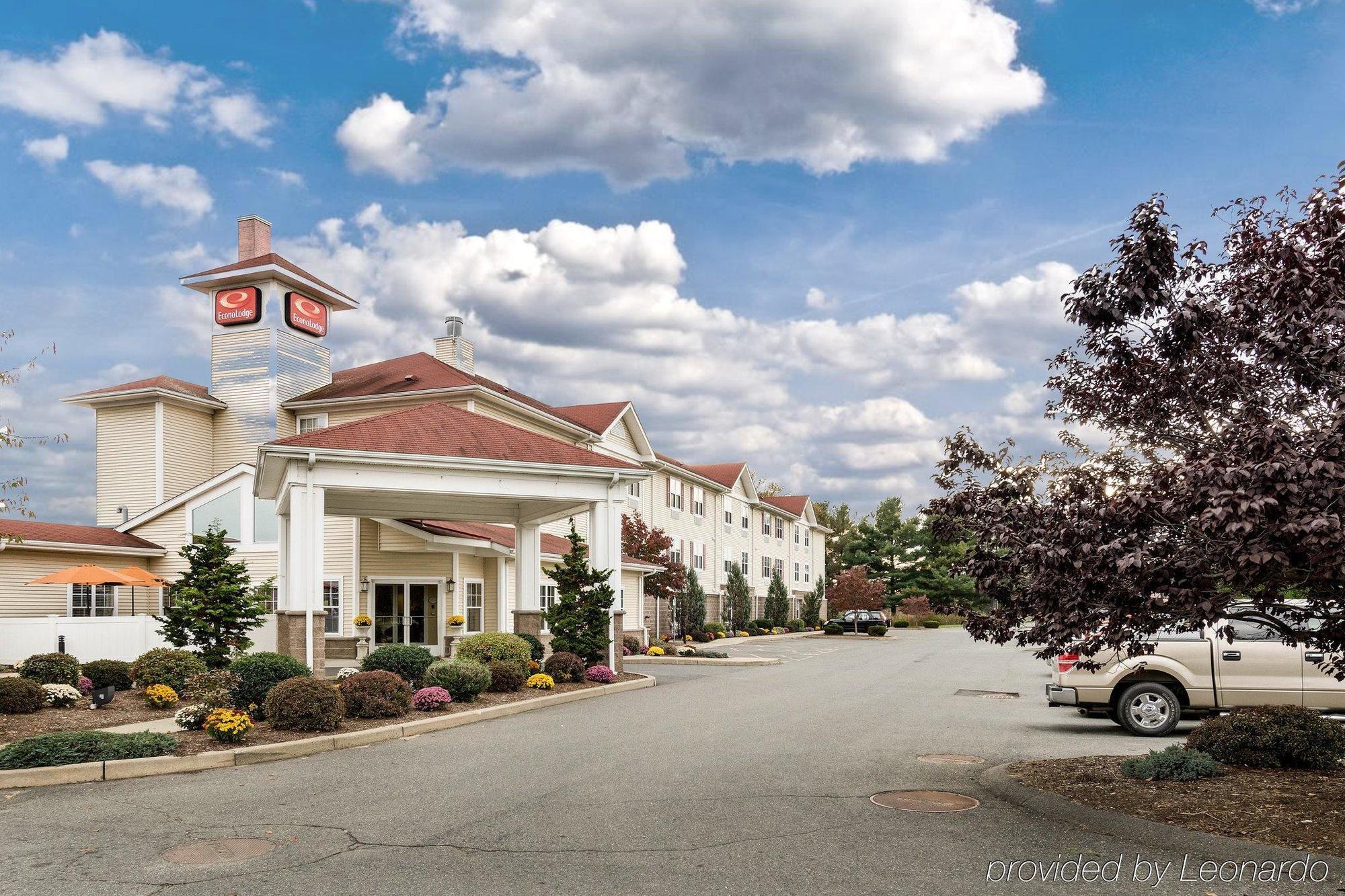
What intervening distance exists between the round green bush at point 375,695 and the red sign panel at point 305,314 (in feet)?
74.7

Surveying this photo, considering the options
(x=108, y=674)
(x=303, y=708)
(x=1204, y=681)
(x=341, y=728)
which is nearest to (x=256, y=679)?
(x=303, y=708)

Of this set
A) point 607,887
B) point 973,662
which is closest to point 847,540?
point 973,662

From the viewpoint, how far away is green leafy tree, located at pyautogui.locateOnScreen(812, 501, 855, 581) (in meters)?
94.4

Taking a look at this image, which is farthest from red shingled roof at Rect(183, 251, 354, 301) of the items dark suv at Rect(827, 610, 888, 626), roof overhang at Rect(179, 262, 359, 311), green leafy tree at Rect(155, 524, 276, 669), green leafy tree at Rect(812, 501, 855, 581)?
green leafy tree at Rect(812, 501, 855, 581)

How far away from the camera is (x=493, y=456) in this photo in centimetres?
2052

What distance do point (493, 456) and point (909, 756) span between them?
11189 mm

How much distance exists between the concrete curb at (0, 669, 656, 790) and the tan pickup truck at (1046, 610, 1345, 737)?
891 cm

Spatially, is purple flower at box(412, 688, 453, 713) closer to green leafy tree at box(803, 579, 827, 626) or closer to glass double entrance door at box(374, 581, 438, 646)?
glass double entrance door at box(374, 581, 438, 646)

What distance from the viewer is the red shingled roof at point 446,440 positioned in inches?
771

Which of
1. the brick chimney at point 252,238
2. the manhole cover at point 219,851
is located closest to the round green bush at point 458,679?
the manhole cover at point 219,851

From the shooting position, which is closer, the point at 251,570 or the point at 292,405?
the point at 251,570

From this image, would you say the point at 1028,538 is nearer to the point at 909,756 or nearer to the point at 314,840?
the point at 909,756

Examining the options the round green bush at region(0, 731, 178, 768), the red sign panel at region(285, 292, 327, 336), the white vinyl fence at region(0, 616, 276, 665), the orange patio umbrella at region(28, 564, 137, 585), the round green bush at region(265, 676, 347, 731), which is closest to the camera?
the round green bush at region(0, 731, 178, 768)

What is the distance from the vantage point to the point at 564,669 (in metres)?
20.7
